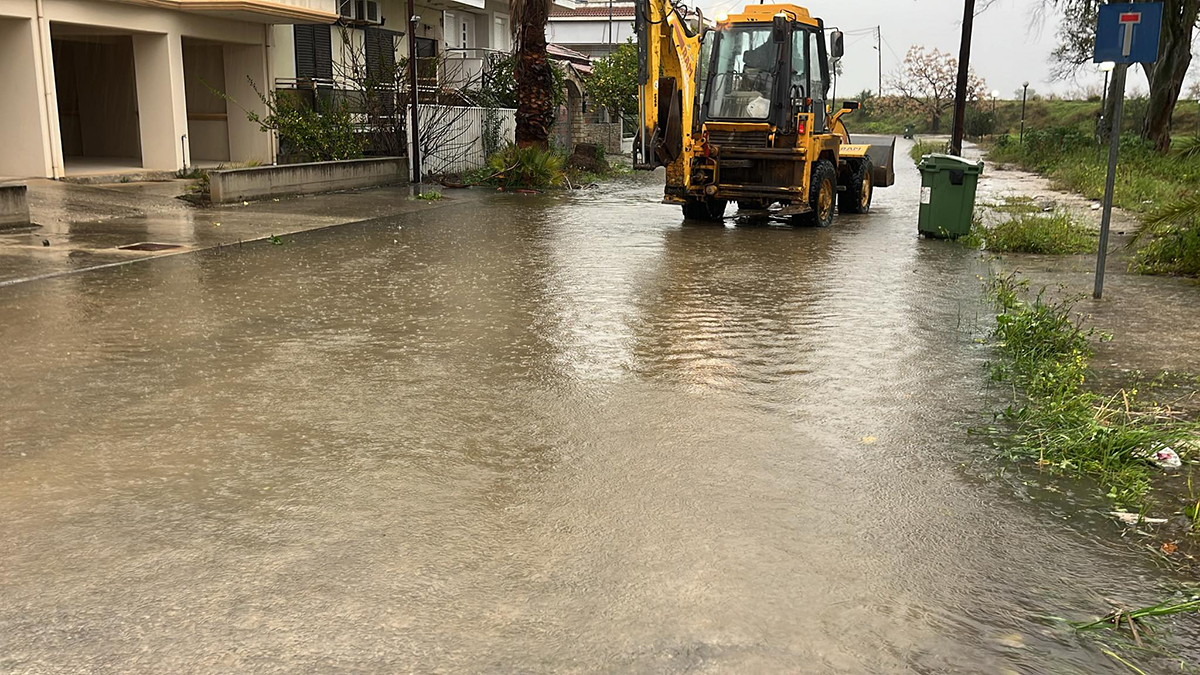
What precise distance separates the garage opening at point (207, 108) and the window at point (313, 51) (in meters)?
1.83

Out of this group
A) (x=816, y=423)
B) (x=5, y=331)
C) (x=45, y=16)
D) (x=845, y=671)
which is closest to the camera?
(x=845, y=671)

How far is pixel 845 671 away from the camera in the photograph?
3.37 m

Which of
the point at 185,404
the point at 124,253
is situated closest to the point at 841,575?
the point at 185,404

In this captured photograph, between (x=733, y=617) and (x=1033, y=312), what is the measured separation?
5.30 meters

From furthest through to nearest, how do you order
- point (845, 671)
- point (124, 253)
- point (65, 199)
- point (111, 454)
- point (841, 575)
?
point (65, 199) → point (124, 253) → point (111, 454) → point (841, 575) → point (845, 671)

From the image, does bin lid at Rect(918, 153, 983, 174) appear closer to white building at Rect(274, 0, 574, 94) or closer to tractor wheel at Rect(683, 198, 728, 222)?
tractor wheel at Rect(683, 198, 728, 222)

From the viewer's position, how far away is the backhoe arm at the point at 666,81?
15.2 m

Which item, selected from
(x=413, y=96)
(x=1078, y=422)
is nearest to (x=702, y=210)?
(x=413, y=96)

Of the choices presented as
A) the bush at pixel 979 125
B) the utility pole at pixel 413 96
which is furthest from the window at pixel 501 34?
the bush at pixel 979 125

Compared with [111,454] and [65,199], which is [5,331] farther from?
[65,199]

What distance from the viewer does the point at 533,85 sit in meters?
23.9

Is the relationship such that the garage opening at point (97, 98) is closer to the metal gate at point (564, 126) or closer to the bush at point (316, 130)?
the bush at point (316, 130)

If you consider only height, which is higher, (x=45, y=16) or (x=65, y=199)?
(x=45, y=16)

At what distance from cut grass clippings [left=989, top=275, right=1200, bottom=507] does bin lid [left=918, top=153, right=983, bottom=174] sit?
278 inches
